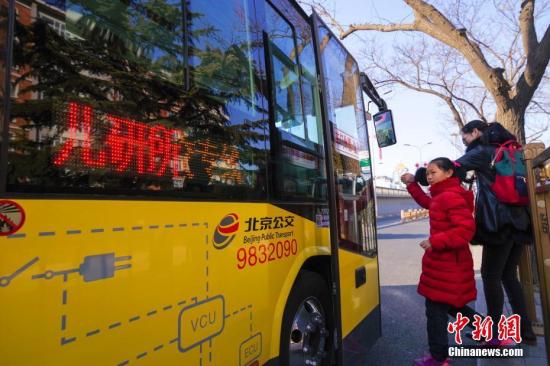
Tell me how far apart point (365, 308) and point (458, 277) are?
0.85m

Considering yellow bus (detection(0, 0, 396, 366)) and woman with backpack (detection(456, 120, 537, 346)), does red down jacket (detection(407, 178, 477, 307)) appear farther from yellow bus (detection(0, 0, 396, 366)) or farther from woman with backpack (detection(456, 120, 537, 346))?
yellow bus (detection(0, 0, 396, 366))

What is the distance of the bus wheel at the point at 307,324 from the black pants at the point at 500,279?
1.65 metres

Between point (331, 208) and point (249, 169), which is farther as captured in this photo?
point (331, 208)

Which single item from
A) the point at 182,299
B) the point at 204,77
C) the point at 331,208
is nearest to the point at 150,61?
the point at 204,77

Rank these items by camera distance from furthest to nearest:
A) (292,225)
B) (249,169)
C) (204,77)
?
(292,225) → (249,169) → (204,77)

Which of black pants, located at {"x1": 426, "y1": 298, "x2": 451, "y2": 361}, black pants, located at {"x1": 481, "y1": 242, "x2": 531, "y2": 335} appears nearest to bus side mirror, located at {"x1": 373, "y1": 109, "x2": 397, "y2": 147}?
black pants, located at {"x1": 481, "y1": 242, "x2": 531, "y2": 335}

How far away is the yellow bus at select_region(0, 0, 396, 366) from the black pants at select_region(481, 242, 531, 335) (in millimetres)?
1577

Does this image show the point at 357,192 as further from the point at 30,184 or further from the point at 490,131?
the point at 30,184

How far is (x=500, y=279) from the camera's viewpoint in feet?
12.0

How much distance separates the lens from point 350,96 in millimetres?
3922

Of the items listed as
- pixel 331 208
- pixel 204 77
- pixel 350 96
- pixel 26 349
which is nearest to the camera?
pixel 26 349

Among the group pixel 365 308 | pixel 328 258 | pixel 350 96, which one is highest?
pixel 350 96

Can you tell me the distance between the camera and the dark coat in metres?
3.42

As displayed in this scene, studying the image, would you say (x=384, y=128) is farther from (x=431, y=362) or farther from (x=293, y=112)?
(x=431, y=362)
